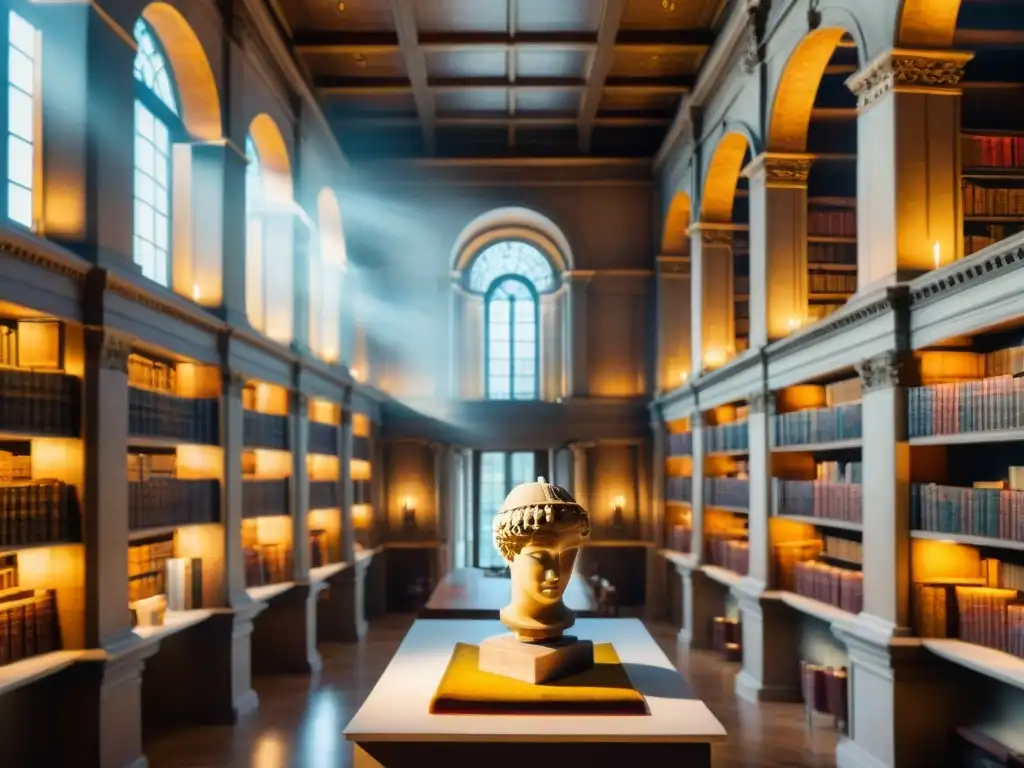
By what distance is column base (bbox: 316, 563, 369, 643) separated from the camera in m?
12.7

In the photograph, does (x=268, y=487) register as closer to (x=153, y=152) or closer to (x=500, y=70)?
(x=153, y=152)

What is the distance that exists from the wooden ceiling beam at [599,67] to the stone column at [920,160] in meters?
4.51

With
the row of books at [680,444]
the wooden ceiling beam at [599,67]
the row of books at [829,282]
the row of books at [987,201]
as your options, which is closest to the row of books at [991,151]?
the row of books at [987,201]

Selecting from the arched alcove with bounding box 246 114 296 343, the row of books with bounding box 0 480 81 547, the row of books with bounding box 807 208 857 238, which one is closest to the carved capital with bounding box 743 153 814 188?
the row of books with bounding box 807 208 857 238

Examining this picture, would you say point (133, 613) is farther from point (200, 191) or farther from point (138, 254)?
point (200, 191)

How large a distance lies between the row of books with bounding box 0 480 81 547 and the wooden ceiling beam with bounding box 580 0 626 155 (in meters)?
7.38

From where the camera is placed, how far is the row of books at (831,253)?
1023cm

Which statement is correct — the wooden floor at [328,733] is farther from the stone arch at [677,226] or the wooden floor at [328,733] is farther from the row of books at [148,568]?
the stone arch at [677,226]

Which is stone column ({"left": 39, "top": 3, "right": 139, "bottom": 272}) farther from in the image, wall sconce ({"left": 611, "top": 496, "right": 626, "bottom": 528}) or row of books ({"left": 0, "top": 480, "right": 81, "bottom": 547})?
wall sconce ({"left": 611, "top": 496, "right": 626, "bottom": 528})

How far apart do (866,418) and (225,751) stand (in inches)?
210

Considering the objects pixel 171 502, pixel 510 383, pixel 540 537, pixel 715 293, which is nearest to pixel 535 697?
pixel 540 537

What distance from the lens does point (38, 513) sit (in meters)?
5.59

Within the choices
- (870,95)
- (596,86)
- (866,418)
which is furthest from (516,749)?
(596,86)

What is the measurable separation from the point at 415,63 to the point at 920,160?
23.2ft
